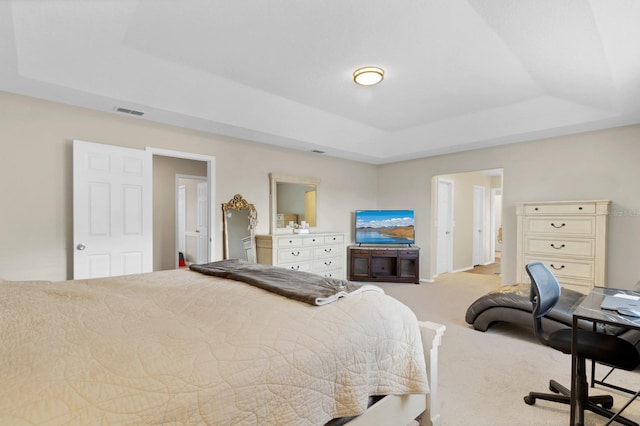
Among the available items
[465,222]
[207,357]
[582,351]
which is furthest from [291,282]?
[465,222]

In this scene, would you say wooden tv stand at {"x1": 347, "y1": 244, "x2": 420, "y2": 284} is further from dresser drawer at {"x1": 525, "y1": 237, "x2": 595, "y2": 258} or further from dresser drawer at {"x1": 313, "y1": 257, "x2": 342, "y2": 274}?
dresser drawer at {"x1": 525, "y1": 237, "x2": 595, "y2": 258}

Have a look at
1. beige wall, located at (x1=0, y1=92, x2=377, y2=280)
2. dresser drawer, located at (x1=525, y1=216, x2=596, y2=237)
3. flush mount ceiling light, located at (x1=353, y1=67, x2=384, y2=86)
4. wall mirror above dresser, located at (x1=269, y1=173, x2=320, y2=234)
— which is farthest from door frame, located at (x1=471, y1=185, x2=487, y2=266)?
beige wall, located at (x1=0, y1=92, x2=377, y2=280)

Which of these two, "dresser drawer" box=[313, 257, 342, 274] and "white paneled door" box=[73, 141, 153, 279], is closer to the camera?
"white paneled door" box=[73, 141, 153, 279]

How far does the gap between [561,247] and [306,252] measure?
338cm

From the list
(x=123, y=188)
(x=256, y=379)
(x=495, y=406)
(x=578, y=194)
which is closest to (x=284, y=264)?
(x=123, y=188)

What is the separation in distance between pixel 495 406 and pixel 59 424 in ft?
7.70

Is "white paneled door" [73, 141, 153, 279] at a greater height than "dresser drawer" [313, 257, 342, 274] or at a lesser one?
greater

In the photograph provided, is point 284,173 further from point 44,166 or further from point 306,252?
point 44,166

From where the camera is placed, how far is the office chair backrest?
2116mm

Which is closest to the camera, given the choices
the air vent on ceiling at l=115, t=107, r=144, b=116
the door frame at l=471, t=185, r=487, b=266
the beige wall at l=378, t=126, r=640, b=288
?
the air vent on ceiling at l=115, t=107, r=144, b=116

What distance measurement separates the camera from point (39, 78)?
2650 millimetres

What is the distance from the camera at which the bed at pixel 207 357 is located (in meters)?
0.82

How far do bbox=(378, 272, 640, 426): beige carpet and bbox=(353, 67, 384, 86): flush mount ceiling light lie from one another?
8.87 feet

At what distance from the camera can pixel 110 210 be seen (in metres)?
3.37
